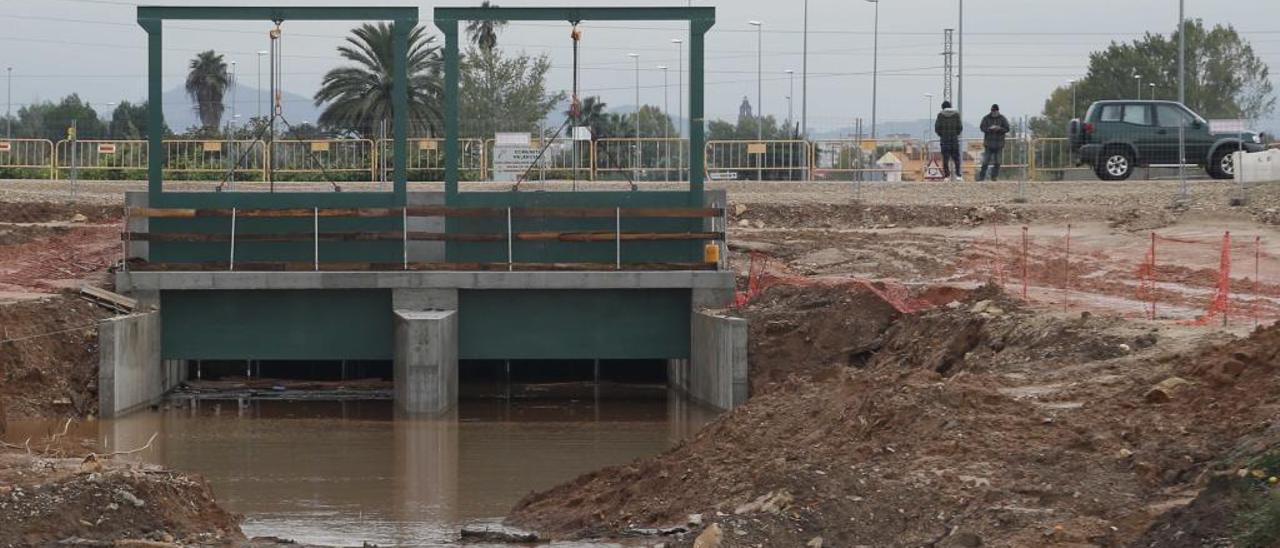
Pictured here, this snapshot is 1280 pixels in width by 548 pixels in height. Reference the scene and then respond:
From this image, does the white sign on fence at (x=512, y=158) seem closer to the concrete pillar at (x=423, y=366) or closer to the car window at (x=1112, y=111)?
the concrete pillar at (x=423, y=366)

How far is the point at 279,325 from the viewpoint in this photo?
29406 mm

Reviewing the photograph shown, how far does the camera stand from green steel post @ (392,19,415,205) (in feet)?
95.3

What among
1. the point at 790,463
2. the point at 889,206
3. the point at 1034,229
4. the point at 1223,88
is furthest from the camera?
the point at 1223,88

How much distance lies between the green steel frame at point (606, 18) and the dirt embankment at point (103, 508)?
13.8 metres

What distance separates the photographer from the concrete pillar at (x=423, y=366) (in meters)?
27.4

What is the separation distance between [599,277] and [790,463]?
13.7 metres

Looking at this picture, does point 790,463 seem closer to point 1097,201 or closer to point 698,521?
point 698,521

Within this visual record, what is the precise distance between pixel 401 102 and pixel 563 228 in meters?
3.14

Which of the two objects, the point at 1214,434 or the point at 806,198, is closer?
the point at 1214,434

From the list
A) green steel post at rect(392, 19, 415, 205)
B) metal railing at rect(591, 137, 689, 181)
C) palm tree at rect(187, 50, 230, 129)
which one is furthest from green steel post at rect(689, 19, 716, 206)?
palm tree at rect(187, 50, 230, 129)

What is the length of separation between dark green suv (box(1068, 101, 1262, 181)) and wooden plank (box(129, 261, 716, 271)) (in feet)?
48.2

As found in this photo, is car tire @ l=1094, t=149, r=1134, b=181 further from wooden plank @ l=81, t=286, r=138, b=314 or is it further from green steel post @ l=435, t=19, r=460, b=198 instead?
wooden plank @ l=81, t=286, r=138, b=314

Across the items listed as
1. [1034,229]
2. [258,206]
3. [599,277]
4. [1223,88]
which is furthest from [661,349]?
[1223,88]

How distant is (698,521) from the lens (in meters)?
14.5
